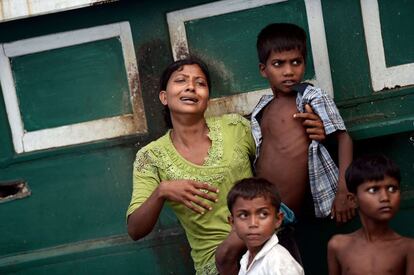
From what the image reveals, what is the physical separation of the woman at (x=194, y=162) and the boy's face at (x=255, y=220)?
0.28 meters

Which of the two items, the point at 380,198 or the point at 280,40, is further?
the point at 280,40

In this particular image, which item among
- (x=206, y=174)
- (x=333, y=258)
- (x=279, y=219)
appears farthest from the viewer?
(x=206, y=174)

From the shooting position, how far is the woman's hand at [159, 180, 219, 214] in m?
3.55

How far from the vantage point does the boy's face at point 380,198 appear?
3312 mm

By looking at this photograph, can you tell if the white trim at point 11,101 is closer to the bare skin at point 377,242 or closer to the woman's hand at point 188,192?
the woman's hand at point 188,192

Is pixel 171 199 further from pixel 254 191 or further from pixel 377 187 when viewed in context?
pixel 377 187

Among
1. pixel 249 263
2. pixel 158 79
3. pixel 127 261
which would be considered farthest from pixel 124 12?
pixel 249 263

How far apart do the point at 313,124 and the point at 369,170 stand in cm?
Answer: 41

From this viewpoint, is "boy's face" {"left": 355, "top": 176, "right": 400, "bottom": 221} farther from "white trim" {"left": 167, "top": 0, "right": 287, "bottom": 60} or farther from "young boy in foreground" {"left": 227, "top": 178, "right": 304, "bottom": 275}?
"white trim" {"left": 167, "top": 0, "right": 287, "bottom": 60}

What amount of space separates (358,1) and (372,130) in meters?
0.65

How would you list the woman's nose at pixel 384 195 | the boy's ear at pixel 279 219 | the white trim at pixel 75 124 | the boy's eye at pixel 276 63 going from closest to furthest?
the woman's nose at pixel 384 195 < the boy's ear at pixel 279 219 < the boy's eye at pixel 276 63 < the white trim at pixel 75 124

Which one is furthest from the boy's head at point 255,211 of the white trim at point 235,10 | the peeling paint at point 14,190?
the peeling paint at point 14,190

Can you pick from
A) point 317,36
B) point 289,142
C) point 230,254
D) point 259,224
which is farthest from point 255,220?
point 317,36

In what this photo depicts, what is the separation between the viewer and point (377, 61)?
4137 mm
